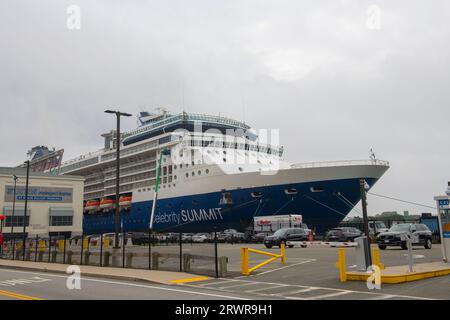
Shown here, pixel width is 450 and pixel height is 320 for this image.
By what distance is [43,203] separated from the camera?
5847 centimetres

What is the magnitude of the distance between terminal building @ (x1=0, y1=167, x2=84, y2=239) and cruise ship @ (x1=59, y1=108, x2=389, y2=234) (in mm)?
5276

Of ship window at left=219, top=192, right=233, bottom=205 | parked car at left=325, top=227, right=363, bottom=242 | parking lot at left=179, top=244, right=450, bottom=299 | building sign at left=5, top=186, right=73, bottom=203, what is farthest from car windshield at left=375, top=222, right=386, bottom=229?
building sign at left=5, top=186, right=73, bottom=203

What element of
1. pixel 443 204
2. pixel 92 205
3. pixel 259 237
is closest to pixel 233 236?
pixel 259 237

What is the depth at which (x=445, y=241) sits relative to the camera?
50.4 ft

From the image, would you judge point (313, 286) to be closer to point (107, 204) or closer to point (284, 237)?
point (284, 237)

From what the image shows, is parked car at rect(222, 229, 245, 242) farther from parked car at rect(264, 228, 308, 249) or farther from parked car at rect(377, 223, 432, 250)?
parked car at rect(377, 223, 432, 250)

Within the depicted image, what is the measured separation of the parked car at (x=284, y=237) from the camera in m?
29.8

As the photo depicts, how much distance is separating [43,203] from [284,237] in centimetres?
4036

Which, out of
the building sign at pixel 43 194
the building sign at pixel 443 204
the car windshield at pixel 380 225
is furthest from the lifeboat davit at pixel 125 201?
the building sign at pixel 443 204

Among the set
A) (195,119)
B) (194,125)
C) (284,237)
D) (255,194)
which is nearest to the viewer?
(284,237)

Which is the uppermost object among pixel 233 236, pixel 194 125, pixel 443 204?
pixel 194 125

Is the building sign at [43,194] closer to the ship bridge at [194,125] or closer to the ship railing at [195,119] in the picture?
the ship bridge at [194,125]
